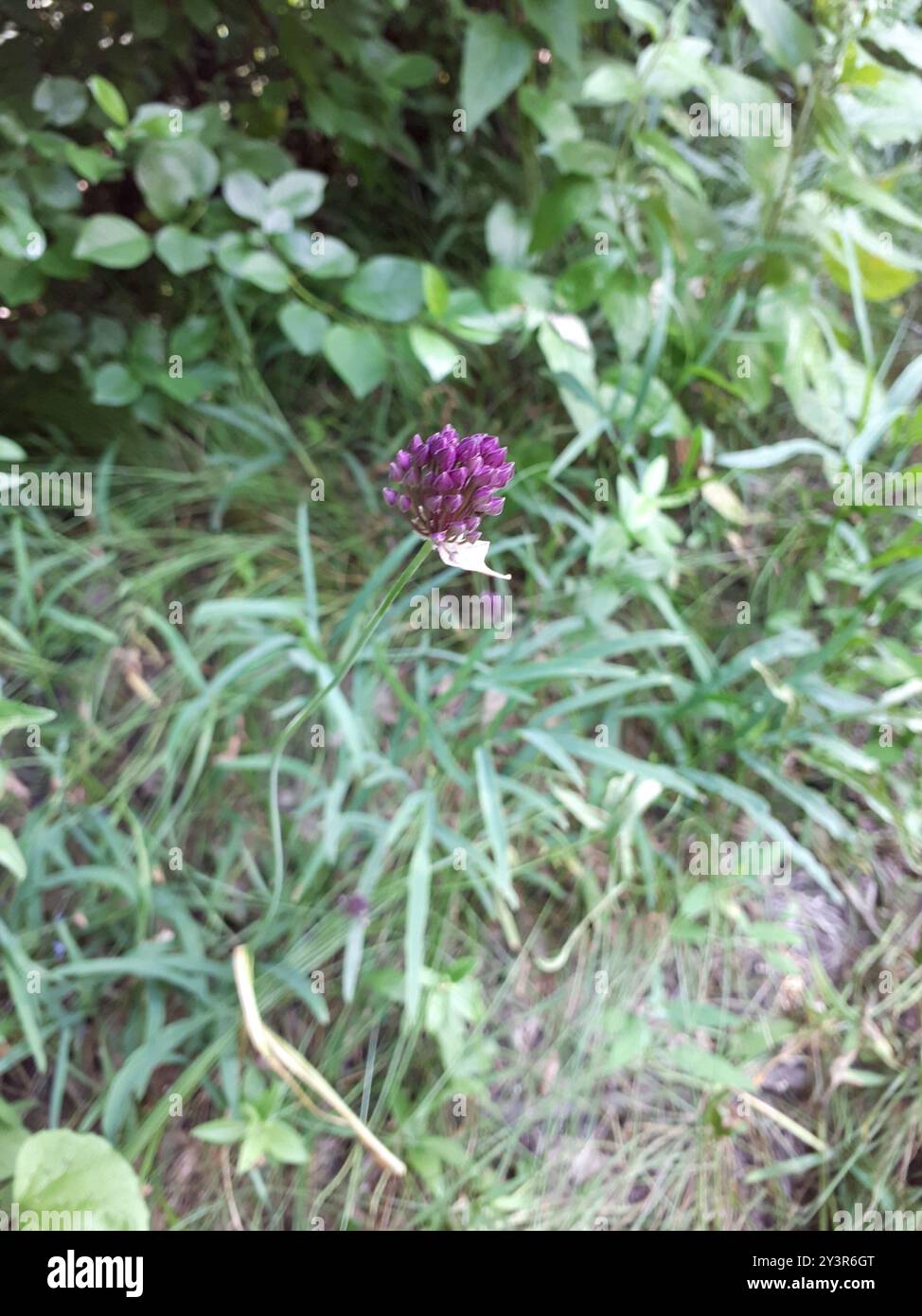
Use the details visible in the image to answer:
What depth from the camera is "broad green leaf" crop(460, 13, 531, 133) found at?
1.09 m

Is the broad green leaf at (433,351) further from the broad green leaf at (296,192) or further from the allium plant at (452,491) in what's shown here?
the allium plant at (452,491)

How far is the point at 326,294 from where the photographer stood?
1332 millimetres

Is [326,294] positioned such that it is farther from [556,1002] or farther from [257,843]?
[556,1002]

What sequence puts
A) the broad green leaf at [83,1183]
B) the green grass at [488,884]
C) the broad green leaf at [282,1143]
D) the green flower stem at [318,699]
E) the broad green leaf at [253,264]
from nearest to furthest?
the green flower stem at [318,699] < the broad green leaf at [83,1183] < the broad green leaf at [282,1143] < the green grass at [488,884] < the broad green leaf at [253,264]

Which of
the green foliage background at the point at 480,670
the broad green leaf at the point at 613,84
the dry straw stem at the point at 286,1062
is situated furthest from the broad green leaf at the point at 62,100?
the dry straw stem at the point at 286,1062

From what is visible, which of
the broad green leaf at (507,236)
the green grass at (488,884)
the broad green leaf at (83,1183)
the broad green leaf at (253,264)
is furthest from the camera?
the broad green leaf at (507,236)

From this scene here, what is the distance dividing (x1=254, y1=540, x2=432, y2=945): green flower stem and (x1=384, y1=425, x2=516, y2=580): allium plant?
0.06 ft

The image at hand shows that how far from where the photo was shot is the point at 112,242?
113 cm

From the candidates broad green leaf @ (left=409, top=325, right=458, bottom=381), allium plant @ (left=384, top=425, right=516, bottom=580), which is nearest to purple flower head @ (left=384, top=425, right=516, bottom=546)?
allium plant @ (left=384, top=425, right=516, bottom=580)

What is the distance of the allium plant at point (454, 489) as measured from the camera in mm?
572

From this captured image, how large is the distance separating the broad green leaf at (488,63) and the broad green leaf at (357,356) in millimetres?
290

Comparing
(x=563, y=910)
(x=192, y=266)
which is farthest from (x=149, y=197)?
(x=563, y=910)

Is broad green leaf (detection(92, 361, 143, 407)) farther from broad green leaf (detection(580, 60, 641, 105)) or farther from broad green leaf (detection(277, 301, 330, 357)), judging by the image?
broad green leaf (detection(580, 60, 641, 105))

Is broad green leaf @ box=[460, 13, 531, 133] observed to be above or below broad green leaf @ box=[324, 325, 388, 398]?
above
